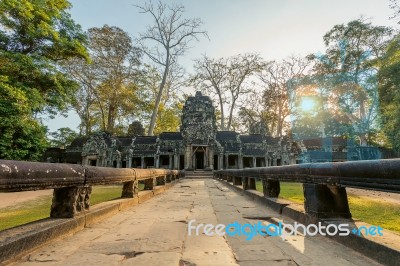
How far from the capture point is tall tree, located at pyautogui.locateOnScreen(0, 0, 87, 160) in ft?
42.2

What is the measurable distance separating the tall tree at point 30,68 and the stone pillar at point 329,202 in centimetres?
1402

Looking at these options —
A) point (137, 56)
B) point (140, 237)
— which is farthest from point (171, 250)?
point (137, 56)

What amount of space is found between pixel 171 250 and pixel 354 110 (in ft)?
115

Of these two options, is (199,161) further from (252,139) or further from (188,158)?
(252,139)

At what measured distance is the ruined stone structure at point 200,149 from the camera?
30106 mm

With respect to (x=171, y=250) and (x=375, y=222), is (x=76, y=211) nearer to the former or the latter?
(x=171, y=250)

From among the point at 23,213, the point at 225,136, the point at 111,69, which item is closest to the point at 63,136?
the point at 111,69

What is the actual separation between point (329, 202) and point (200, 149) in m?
27.0

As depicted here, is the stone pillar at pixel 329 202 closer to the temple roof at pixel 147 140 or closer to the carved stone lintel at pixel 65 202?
the carved stone lintel at pixel 65 202

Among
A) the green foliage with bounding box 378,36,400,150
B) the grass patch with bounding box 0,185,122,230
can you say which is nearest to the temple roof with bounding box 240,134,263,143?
the green foliage with bounding box 378,36,400,150

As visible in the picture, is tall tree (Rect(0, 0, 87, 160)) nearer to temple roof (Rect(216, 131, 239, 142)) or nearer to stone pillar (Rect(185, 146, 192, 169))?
stone pillar (Rect(185, 146, 192, 169))

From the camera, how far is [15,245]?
6.23 feet

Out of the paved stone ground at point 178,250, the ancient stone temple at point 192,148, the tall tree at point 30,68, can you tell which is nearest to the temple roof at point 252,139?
the ancient stone temple at point 192,148

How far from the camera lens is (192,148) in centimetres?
2964
